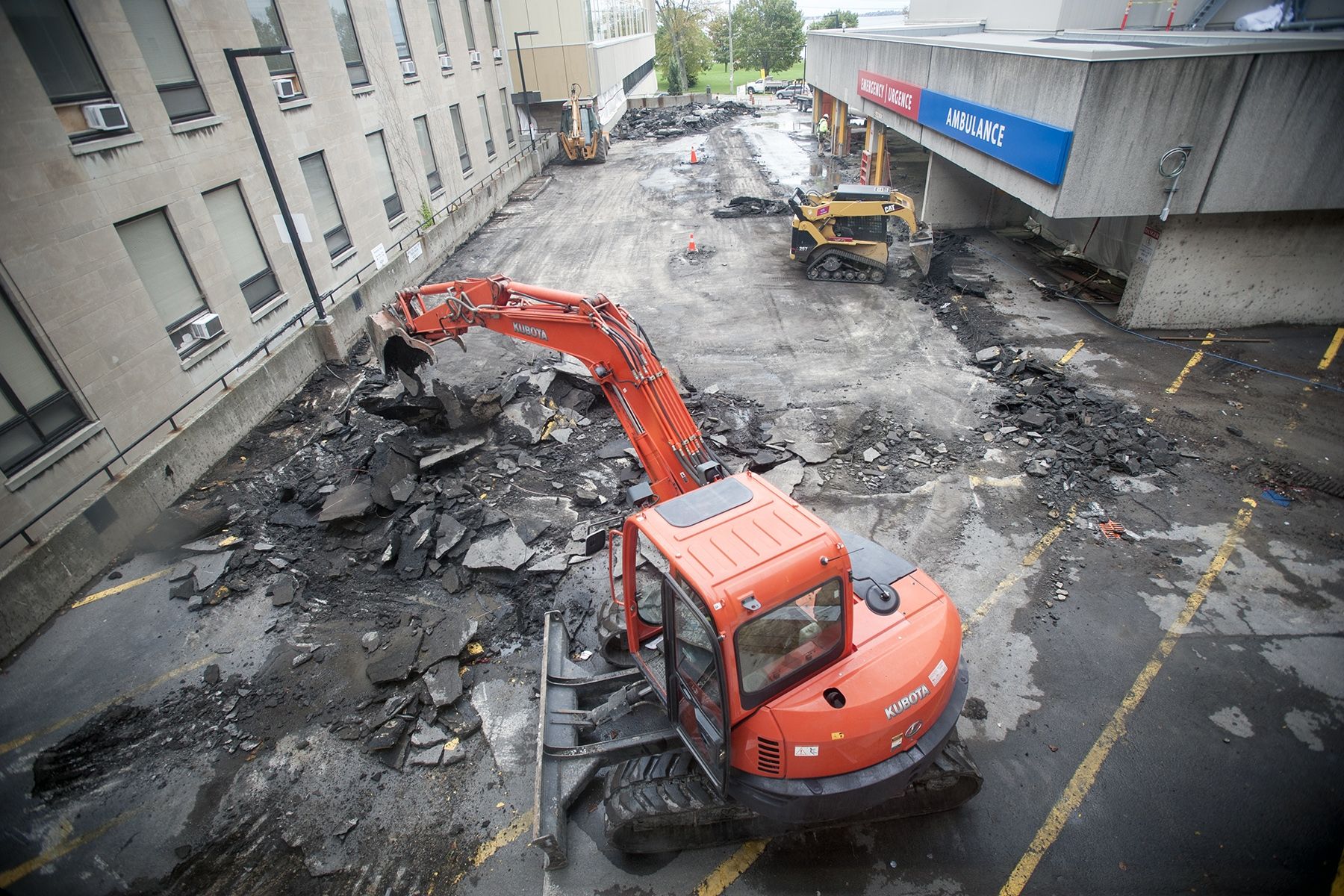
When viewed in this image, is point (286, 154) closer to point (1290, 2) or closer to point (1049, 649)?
point (1049, 649)

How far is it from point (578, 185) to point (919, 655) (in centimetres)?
2709

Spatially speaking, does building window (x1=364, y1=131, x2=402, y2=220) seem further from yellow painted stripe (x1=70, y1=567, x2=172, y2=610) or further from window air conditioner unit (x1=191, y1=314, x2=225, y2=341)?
yellow painted stripe (x1=70, y1=567, x2=172, y2=610)

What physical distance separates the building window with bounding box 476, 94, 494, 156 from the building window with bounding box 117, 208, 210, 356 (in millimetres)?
17412

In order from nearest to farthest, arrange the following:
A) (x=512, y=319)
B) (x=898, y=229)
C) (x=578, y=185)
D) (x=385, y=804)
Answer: (x=385, y=804)
(x=512, y=319)
(x=898, y=229)
(x=578, y=185)

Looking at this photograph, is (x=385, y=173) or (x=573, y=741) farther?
(x=385, y=173)

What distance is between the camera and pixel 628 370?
691 cm

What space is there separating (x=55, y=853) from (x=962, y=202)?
74.4ft

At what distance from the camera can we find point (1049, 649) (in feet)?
23.0

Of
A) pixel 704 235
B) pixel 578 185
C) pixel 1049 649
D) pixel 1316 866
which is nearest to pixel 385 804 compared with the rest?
pixel 1049 649

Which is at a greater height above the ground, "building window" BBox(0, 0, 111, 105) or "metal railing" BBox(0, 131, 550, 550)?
"building window" BBox(0, 0, 111, 105)

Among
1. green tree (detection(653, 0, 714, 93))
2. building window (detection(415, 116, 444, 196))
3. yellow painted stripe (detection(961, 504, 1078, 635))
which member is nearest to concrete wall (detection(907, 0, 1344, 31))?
yellow painted stripe (detection(961, 504, 1078, 635))

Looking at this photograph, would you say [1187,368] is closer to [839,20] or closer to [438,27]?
[438,27]

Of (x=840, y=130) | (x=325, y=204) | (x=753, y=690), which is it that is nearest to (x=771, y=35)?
(x=840, y=130)

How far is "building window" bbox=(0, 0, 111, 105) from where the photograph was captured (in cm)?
848
